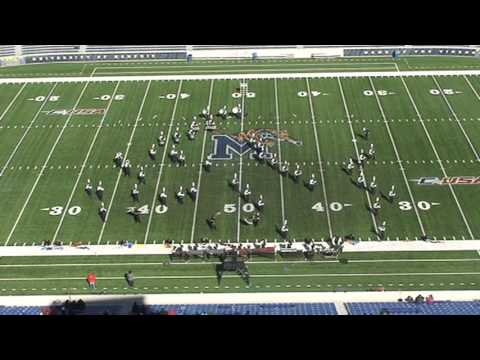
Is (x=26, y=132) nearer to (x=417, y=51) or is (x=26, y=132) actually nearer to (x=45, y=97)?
(x=45, y=97)

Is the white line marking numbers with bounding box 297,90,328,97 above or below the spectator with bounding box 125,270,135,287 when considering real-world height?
above

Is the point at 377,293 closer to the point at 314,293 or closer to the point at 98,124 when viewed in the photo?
the point at 314,293

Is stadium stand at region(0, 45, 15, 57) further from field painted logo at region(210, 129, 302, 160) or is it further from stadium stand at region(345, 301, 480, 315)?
stadium stand at region(345, 301, 480, 315)

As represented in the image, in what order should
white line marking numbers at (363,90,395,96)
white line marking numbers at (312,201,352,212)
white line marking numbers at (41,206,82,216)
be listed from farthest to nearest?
white line marking numbers at (363,90,395,96)
white line marking numbers at (41,206,82,216)
white line marking numbers at (312,201,352,212)

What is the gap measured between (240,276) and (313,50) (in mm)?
32062

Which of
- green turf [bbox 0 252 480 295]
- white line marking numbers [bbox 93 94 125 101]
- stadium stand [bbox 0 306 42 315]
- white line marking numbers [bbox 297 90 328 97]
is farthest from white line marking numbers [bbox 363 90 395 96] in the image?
stadium stand [bbox 0 306 42 315]

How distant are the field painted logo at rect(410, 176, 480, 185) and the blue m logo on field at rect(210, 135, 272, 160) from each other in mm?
10419

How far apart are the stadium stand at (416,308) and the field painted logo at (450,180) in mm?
10523

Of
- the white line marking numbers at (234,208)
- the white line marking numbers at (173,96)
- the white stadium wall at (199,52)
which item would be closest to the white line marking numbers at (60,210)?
the white line marking numbers at (234,208)

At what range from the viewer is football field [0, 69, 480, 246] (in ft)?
110

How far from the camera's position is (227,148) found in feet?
134

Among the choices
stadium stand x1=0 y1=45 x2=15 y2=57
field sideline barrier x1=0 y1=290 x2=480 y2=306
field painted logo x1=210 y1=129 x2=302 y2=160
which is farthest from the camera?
stadium stand x1=0 y1=45 x2=15 y2=57

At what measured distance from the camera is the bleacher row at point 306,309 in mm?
27094

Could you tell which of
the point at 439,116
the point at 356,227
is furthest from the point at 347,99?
the point at 356,227
